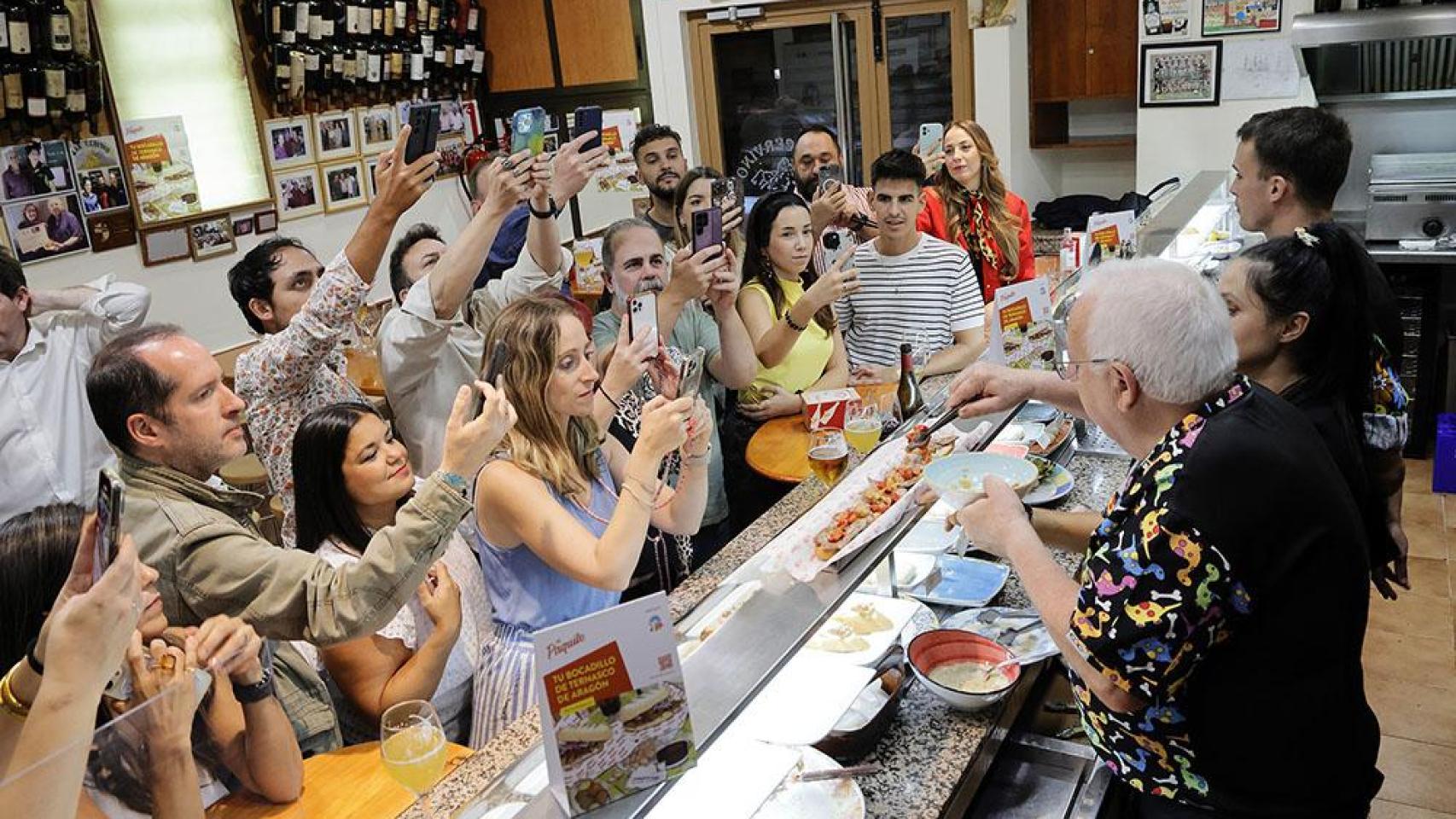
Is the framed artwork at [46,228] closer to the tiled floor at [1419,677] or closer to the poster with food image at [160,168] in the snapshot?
the poster with food image at [160,168]

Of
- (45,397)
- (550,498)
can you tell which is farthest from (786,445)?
(45,397)

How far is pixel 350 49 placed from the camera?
6.61 m

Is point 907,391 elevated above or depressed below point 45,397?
below

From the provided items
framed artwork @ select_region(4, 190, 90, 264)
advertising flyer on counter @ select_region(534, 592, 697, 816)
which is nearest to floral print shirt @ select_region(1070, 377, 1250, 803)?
advertising flyer on counter @ select_region(534, 592, 697, 816)

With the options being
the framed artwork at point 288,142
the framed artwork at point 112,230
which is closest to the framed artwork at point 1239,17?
the framed artwork at point 288,142

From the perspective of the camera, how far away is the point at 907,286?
12.7 feet

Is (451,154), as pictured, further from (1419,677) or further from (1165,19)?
(1419,677)

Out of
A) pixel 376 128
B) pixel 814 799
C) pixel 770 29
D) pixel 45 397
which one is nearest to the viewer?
pixel 814 799

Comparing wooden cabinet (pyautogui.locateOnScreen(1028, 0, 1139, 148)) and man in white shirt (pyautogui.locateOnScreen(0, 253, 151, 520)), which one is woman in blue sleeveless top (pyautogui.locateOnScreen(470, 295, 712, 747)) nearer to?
man in white shirt (pyautogui.locateOnScreen(0, 253, 151, 520))

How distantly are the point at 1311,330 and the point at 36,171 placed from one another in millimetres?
5509

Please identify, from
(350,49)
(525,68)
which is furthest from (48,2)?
(525,68)

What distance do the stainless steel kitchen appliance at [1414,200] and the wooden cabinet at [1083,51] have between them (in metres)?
1.64

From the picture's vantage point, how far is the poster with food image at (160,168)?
556cm

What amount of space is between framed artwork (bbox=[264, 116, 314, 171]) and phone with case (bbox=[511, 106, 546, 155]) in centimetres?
382
